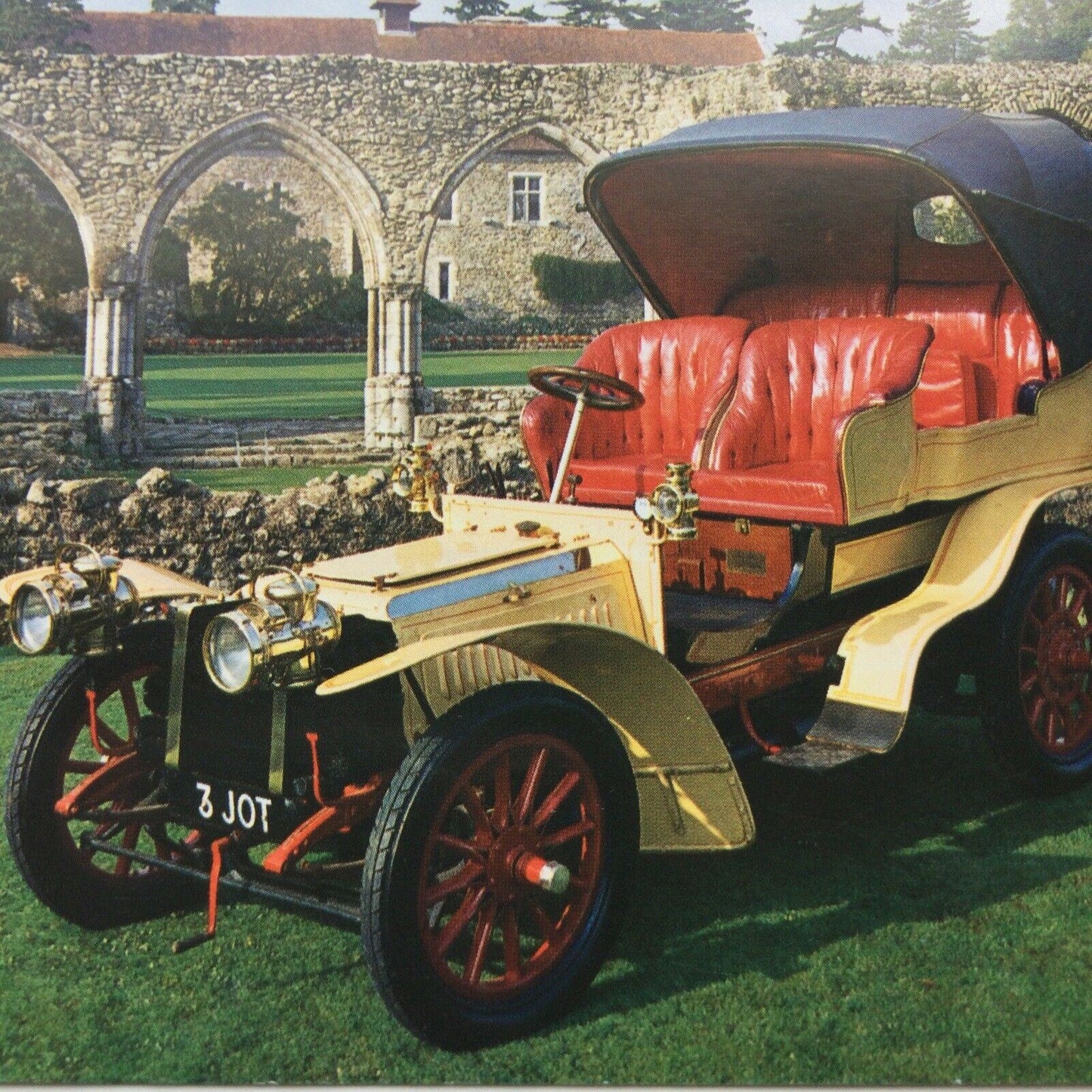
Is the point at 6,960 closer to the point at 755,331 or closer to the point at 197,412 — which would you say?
the point at 755,331

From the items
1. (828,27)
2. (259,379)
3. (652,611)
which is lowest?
(652,611)

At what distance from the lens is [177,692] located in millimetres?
3848

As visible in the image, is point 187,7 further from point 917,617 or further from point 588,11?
point 917,617

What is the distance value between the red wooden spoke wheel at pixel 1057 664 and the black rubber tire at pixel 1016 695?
0.12 feet

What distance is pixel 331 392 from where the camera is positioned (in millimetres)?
21531

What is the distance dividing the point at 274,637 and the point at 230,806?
56 cm

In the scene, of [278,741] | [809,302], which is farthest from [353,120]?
[278,741]

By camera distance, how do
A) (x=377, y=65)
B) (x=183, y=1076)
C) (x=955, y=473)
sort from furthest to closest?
(x=377, y=65) < (x=955, y=473) < (x=183, y=1076)

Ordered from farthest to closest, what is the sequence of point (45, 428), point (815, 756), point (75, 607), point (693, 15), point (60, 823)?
point (45, 428) < point (693, 15) < point (815, 756) < point (60, 823) < point (75, 607)

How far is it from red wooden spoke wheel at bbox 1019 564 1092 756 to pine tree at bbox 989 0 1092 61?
2.02 metres

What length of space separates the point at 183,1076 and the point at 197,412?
16158 millimetres

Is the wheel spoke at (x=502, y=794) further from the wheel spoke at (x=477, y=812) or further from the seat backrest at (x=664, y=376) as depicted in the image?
the seat backrest at (x=664, y=376)

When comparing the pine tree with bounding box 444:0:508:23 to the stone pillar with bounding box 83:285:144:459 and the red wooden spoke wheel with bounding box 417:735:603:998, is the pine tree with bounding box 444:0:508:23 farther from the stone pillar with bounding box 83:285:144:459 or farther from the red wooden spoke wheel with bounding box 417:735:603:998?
the stone pillar with bounding box 83:285:144:459

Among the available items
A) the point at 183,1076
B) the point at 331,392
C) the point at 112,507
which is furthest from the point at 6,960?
the point at 331,392
